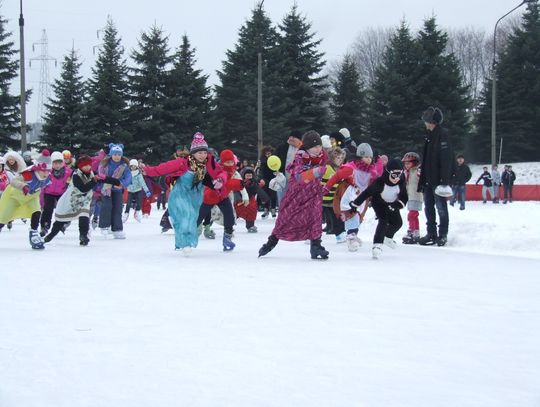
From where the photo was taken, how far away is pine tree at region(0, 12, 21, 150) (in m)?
42.8

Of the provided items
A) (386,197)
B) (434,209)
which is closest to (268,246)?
(386,197)

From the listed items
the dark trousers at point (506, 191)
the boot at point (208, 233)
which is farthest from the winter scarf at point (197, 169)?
the dark trousers at point (506, 191)

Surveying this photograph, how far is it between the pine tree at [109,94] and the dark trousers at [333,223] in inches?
1251

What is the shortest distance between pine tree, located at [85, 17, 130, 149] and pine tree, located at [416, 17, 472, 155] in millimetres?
19006

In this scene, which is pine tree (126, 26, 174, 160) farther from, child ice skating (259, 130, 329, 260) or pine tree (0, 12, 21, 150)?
child ice skating (259, 130, 329, 260)

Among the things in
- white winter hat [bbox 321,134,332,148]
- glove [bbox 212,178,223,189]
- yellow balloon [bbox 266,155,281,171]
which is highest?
white winter hat [bbox 321,134,332,148]

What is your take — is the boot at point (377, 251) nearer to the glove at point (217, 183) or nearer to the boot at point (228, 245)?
the boot at point (228, 245)

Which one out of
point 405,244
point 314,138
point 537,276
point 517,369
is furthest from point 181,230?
point 517,369

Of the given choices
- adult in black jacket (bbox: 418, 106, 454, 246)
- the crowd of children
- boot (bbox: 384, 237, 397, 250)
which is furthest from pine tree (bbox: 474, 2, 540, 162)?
boot (bbox: 384, 237, 397, 250)

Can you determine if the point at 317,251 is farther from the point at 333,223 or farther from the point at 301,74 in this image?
the point at 301,74

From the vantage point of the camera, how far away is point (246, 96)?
48719 mm

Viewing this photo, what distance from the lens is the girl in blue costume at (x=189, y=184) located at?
1047cm

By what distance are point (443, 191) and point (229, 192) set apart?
133 inches

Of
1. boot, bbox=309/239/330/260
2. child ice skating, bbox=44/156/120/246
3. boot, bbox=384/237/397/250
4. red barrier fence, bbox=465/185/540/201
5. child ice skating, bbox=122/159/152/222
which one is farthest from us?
red barrier fence, bbox=465/185/540/201
